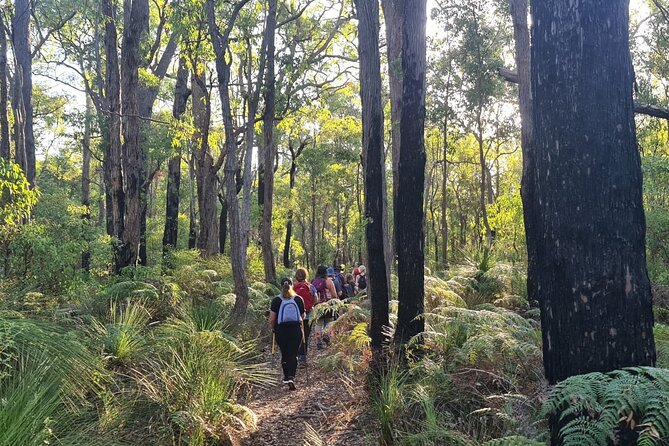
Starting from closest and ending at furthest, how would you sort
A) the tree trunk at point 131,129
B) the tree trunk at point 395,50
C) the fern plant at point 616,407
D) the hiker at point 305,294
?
the fern plant at point 616,407
the tree trunk at point 395,50
the hiker at point 305,294
the tree trunk at point 131,129

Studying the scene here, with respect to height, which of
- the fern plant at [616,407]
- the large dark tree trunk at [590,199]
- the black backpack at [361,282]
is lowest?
the black backpack at [361,282]

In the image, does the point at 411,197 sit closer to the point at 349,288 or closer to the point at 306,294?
the point at 306,294

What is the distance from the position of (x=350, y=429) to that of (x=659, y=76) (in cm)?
2237

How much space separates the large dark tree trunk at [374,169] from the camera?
7449mm

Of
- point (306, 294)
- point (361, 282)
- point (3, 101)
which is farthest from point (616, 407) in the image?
point (3, 101)

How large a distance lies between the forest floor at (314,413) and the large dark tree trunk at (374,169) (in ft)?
3.06

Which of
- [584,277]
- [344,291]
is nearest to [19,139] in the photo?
[344,291]

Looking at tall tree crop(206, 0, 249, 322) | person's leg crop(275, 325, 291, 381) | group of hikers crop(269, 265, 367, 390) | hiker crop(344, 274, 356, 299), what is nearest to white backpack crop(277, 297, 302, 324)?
group of hikers crop(269, 265, 367, 390)

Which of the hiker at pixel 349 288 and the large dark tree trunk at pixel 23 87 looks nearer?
the hiker at pixel 349 288

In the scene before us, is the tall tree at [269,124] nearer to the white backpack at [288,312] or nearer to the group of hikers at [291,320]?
the group of hikers at [291,320]

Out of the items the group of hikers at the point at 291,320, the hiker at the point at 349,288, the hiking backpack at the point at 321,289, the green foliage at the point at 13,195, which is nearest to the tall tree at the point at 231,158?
the hiking backpack at the point at 321,289

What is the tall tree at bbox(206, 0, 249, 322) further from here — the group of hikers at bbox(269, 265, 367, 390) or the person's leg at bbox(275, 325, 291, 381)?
the person's leg at bbox(275, 325, 291, 381)

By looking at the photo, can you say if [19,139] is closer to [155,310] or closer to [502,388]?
[155,310]

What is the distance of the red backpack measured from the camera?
9469mm
